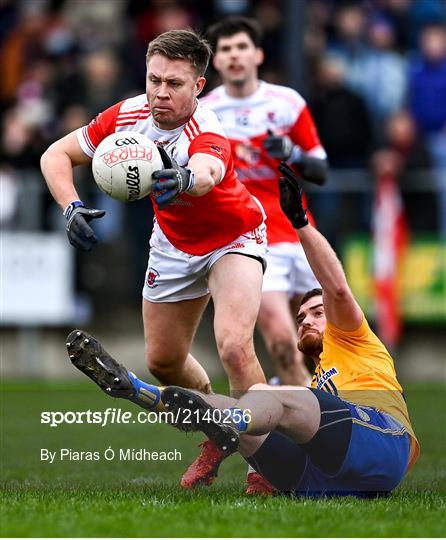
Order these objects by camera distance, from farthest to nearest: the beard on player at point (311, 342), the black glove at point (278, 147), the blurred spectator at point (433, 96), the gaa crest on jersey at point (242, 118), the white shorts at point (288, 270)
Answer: the blurred spectator at point (433, 96), the gaa crest on jersey at point (242, 118), the white shorts at point (288, 270), the black glove at point (278, 147), the beard on player at point (311, 342)

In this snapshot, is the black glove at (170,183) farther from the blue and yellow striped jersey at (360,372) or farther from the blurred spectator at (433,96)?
the blurred spectator at (433,96)

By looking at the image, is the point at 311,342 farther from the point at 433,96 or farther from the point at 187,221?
the point at 433,96

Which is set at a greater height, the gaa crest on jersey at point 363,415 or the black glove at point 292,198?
the black glove at point 292,198

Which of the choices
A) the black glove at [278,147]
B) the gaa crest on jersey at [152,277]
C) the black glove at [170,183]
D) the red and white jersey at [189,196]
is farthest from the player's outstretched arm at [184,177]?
the black glove at [278,147]

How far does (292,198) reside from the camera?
617 centimetres

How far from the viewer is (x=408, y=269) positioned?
15055mm

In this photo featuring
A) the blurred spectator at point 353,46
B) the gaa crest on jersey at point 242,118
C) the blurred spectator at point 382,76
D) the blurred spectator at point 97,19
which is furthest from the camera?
the blurred spectator at point 97,19

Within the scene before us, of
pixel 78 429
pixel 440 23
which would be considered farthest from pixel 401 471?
pixel 440 23

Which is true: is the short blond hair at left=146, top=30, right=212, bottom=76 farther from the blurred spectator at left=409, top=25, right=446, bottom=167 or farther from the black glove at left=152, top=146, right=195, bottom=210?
the blurred spectator at left=409, top=25, right=446, bottom=167

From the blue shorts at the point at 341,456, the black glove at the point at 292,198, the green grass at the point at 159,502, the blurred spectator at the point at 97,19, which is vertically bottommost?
the green grass at the point at 159,502

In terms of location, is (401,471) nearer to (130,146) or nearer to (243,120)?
(130,146)

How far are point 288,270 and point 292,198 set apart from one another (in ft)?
11.2

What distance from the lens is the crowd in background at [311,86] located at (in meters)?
15.0

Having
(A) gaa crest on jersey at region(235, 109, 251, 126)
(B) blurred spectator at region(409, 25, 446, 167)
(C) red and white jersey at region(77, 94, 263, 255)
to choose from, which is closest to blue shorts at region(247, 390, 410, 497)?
(C) red and white jersey at region(77, 94, 263, 255)
